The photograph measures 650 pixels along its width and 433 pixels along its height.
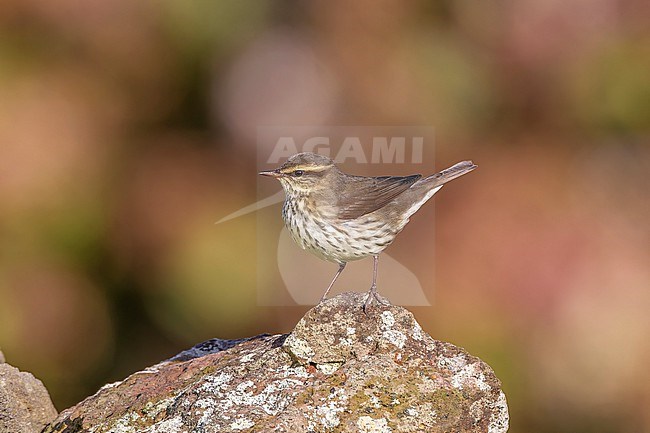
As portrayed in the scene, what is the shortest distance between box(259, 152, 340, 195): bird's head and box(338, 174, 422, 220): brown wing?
0.17m

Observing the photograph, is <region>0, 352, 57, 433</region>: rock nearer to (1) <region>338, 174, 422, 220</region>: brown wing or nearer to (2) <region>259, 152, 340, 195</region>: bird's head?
(2) <region>259, 152, 340, 195</region>: bird's head

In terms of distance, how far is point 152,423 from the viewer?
375 cm

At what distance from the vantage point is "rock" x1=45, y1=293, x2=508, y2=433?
140 inches

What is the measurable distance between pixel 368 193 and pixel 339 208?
0.78 ft

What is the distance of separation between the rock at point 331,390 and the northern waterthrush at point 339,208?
89 cm

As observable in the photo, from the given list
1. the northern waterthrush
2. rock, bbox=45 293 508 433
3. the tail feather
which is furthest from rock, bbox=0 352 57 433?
the tail feather

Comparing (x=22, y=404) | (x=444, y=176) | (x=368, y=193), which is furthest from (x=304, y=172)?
(x=22, y=404)

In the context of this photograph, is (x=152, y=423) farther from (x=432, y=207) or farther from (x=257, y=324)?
(x=432, y=207)

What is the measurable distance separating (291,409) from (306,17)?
14.9ft

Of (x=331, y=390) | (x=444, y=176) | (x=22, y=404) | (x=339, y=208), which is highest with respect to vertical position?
(x=444, y=176)

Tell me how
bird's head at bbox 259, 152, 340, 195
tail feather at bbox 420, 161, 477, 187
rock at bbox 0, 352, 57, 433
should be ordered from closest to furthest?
rock at bbox 0, 352, 57, 433
bird's head at bbox 259, 152, 340, 195
tail feather at bbox 420, 161, 477, 187

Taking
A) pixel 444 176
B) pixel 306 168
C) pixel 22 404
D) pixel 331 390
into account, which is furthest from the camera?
pixel 444 176

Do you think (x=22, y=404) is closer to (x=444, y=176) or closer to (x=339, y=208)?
(x=339, y=208)

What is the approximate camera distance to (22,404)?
422cm
